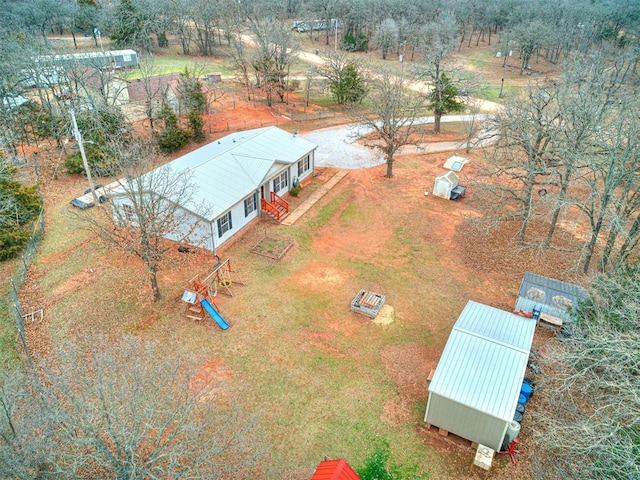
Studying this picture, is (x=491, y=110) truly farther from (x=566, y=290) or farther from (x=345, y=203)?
(x=566, y=290)

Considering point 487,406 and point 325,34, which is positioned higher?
point 325,34

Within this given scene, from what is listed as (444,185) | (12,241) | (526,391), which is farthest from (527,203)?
(12,241)

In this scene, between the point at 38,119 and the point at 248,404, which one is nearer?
the point at 248,404

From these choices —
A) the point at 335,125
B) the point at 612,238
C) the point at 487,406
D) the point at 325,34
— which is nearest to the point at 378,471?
the point at 487,406

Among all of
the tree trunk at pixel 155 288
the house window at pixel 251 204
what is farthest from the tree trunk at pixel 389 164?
the tree trunk at pixel 155 288

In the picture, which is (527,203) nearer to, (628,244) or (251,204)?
(628,244)
